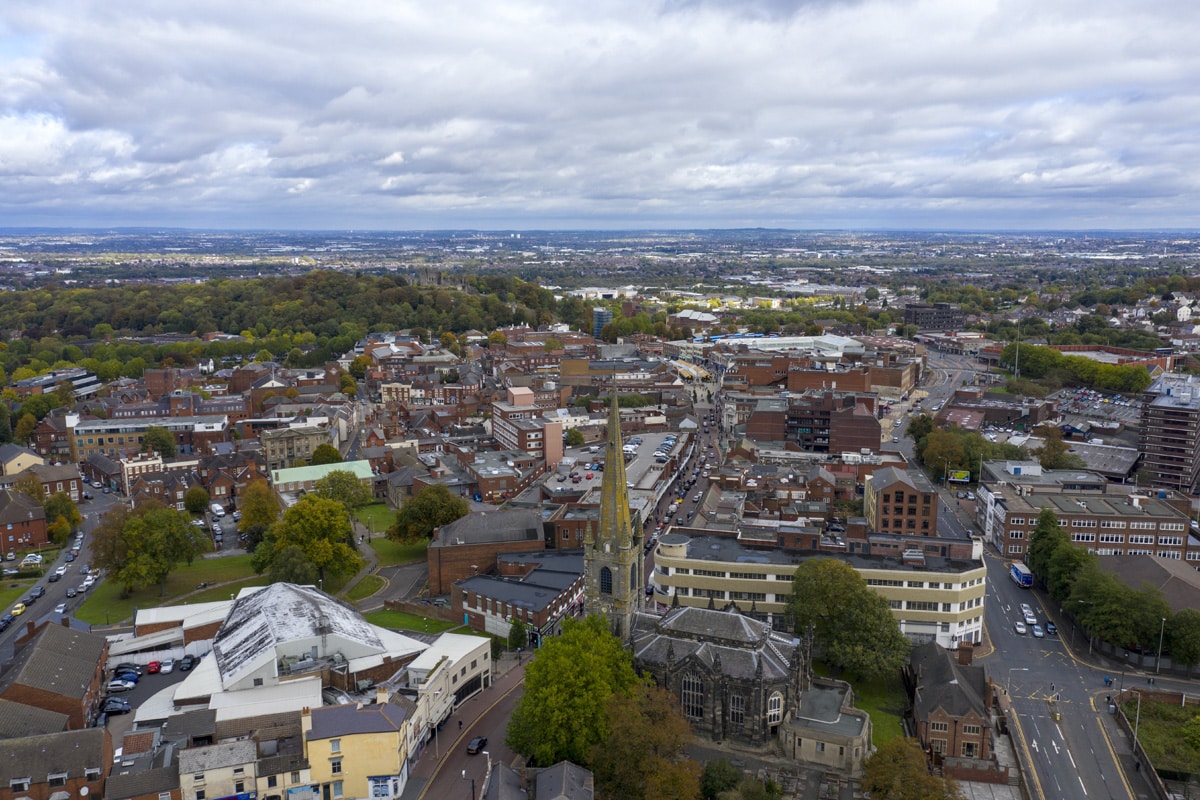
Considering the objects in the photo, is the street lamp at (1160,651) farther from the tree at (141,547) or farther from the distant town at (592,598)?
the tree at (141,547)

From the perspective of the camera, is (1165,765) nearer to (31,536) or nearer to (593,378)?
(31,536)

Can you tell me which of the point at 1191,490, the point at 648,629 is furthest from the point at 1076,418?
the point at 648,629

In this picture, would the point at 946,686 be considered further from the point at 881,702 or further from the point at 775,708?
the point at 775,708

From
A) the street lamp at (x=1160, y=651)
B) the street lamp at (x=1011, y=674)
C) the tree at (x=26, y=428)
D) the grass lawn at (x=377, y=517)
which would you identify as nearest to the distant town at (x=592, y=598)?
the street lamp at (x=1011, y=674)

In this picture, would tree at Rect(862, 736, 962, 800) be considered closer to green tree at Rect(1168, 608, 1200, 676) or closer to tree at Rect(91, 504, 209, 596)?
green tree at Rect(1168, 608, 1200, 676)

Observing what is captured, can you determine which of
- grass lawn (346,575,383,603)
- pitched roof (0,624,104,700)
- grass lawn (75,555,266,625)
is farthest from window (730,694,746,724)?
grass lawn (75,555,266,625)

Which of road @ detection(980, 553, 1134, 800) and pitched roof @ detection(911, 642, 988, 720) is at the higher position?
pitched roof @ detection(911, 642, 988, 720)

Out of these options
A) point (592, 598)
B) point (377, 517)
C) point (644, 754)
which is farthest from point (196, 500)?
point (644, 754)
